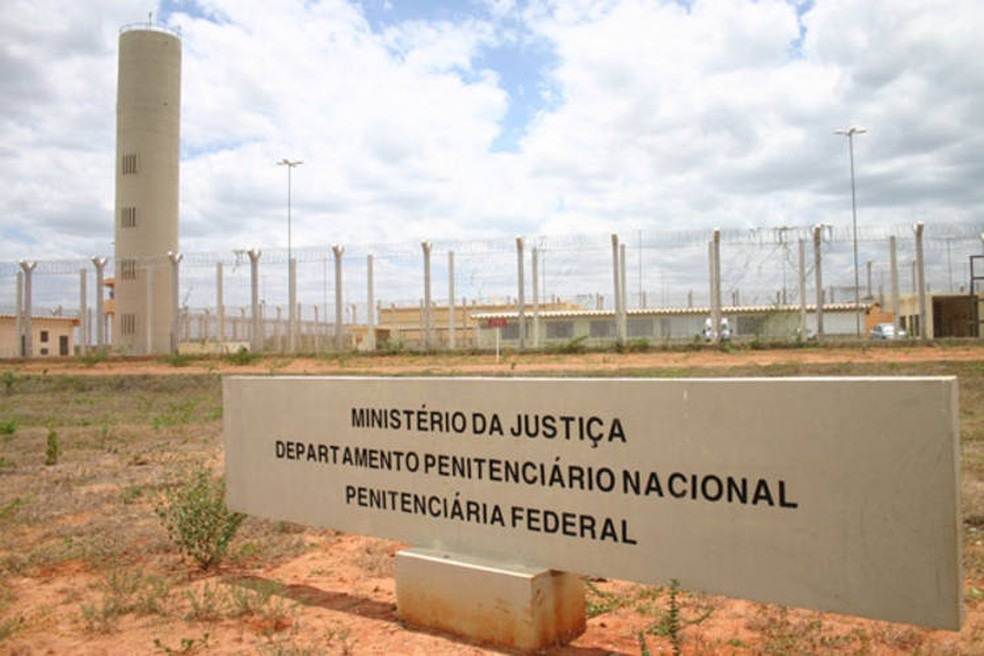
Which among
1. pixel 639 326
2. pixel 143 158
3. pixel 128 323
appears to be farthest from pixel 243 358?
pixel 143 158

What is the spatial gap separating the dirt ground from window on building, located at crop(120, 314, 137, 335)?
26.7m

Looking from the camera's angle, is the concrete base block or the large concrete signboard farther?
the concrete base block

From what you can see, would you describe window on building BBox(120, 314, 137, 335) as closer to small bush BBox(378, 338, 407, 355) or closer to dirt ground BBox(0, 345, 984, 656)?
small bush BBox(378, 338, 407, 355)

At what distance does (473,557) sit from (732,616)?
1.31 m

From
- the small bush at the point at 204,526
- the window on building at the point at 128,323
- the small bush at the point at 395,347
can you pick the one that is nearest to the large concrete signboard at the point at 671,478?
the small bush at the point at 204,526

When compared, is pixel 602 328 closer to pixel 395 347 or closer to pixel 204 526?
pixel 395 347

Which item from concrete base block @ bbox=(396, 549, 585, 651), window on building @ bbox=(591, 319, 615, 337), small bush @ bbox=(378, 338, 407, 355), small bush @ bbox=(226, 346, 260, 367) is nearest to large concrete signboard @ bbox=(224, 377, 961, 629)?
concrete base block @ bbox=(396, 549, 585, 651)

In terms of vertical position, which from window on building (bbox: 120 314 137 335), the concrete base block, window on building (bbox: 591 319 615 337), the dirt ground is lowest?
the dirt ground

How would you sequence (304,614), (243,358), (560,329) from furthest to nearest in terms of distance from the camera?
1. (560,329)
2. (243,358)
3. (304,614)

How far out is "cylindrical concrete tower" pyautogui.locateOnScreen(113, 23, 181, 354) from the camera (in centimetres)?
3066

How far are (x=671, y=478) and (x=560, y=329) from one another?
25968 mm

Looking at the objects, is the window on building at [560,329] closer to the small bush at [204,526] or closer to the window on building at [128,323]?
the window on building at [128,323]

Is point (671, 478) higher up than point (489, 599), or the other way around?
point (671, 478)

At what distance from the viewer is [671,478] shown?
9.98 ft
